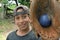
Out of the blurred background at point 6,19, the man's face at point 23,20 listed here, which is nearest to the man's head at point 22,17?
the man's face at point 23,20

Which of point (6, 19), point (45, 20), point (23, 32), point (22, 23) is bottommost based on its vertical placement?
point (6, 19)

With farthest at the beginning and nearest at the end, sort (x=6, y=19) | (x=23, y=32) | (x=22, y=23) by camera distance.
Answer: (x=6, y=19)
(x=23, y=32)
(x=22, y=23)

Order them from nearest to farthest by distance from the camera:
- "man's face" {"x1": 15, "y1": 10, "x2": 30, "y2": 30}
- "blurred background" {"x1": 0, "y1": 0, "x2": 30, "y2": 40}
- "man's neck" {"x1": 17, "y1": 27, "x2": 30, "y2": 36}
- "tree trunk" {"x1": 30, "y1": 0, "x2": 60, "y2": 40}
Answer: "tree trunk" {"x1": 30, "y1": 0, "x2": 60, "y2": 40} < "man's face" {"x1": 15, "y1": 10, "x2": 30, "y2": 30} < "man's neck" {"x1": 17, "y1": 27, "x2": 30, "y2": 36} < "blurred background" {"x1": 0, "y1": 0, "x2": 30, "y2": 40}

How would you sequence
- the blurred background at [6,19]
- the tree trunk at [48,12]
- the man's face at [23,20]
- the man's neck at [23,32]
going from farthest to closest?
the blurred background at [6,19] < the man's neck at [23,32] < the man's face at [23,20] < the tree trunk at [48,12]

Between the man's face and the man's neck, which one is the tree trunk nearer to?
the man's face

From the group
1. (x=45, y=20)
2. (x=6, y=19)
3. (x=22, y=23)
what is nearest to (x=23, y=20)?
(x=22, y=23)

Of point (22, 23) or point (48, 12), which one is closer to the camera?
point (48, 12)

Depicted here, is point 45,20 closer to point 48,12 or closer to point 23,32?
point 48,12

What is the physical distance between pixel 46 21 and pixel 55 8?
0.07 metres

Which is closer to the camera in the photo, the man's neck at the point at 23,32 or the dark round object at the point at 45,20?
the dark round object at the point at 45,20

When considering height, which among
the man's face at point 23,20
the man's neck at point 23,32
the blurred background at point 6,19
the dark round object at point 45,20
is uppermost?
the dark round object at point 45,20

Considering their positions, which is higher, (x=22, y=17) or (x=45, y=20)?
(x=45, y=20)

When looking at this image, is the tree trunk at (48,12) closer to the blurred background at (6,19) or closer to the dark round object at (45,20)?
the dark round object at (45,20)

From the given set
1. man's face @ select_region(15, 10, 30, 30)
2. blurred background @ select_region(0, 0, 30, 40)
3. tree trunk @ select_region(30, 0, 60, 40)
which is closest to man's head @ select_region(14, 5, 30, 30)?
man's face @ select_region(15, 10, 30, 30)
